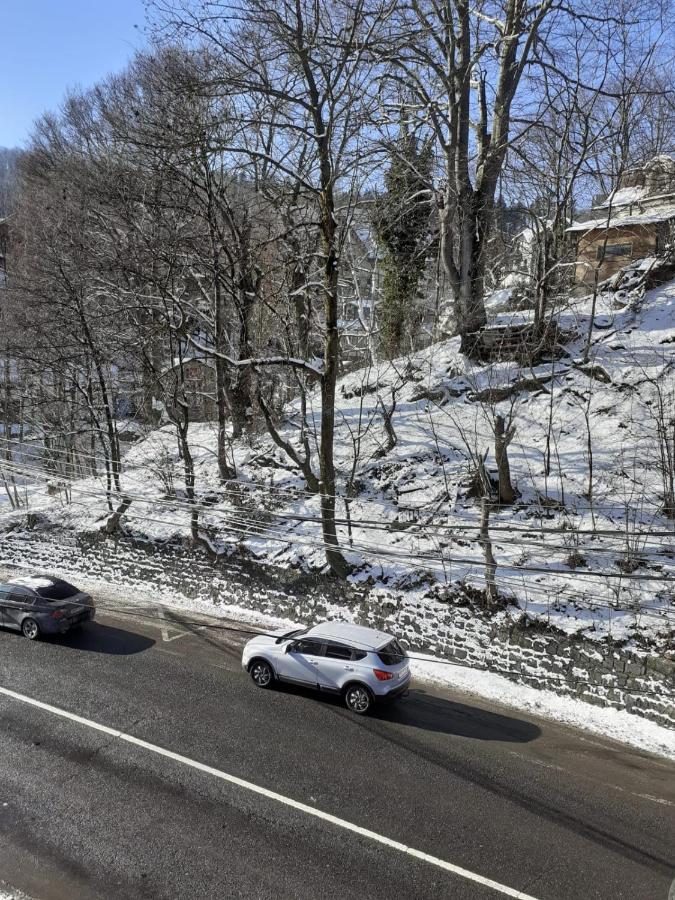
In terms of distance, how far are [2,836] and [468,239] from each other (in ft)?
65.6

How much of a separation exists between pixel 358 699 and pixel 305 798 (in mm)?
2539

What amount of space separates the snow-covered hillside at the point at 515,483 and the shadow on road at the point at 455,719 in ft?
7.38

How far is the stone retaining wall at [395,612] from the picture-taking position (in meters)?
10.9

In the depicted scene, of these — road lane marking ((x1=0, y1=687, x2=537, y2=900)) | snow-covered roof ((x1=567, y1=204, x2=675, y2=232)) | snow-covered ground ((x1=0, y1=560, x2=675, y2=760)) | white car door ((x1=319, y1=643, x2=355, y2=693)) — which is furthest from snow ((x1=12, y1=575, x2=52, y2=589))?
snow-covered roof ((x1=567, y1=204, x2=675, y2=232))

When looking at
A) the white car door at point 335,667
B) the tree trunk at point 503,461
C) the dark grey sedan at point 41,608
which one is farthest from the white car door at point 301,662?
the tree trunk at point 503,461

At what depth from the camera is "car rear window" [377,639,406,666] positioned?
10.4 metres

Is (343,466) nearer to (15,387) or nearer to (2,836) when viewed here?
(2,836)

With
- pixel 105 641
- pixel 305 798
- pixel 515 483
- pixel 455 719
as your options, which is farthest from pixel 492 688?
pixel 105 641

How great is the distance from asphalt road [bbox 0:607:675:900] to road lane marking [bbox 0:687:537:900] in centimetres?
4

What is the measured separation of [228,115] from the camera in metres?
14.5

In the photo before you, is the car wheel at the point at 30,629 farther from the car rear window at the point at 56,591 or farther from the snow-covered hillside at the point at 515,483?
the snow-covered hillside at the point at 515,483

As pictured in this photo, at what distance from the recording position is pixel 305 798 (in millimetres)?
7980

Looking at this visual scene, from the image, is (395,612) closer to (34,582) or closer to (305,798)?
(305,798)

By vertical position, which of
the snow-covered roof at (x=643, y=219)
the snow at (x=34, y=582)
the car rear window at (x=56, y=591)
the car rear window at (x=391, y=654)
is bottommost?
the car rear window at (x=391, y=654)
